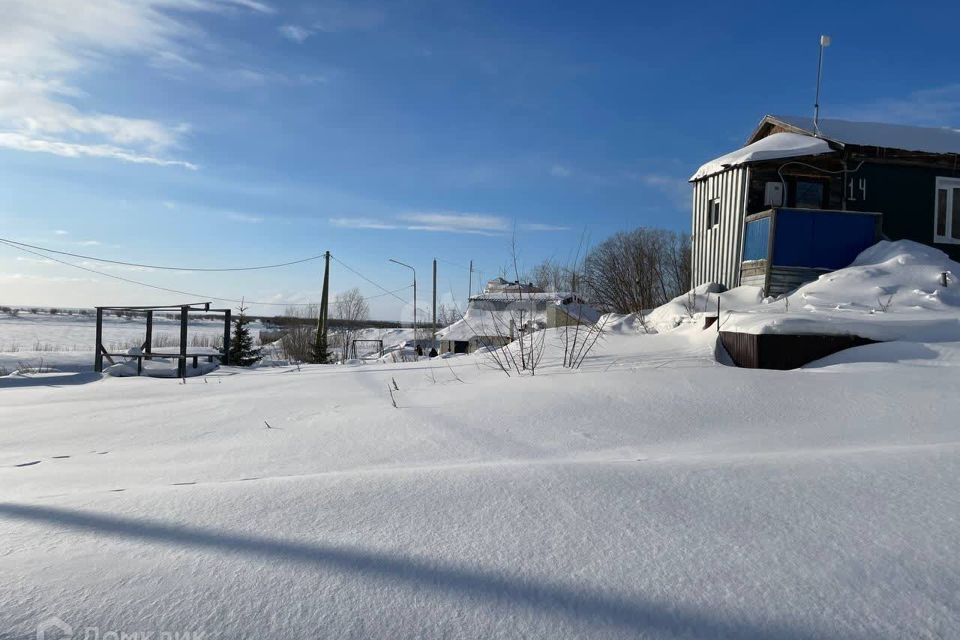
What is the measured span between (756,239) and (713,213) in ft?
7.85

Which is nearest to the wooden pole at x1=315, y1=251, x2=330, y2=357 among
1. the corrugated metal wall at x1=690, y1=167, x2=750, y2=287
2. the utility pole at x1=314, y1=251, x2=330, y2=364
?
the utility pole at x1=314, y1=251, x2=330, y2=364

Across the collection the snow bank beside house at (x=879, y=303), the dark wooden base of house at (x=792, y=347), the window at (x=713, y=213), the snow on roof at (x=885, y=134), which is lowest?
the dark wooden base of house at (x=792, y=347)

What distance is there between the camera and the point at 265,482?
2.36 metres

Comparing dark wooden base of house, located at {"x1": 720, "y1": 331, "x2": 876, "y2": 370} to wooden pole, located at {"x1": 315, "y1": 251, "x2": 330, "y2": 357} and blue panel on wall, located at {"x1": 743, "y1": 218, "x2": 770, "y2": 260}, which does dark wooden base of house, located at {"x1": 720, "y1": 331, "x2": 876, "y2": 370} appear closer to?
blue panel on wall, located at {"x1": 743, "y1": 218, "x2": 770, "y2": 260}

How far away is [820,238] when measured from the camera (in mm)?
9508

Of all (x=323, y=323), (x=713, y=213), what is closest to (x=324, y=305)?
(x=323, y=323)

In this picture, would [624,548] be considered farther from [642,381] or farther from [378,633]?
[642,381]

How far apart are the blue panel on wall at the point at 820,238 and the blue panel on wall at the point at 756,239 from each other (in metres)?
0.27

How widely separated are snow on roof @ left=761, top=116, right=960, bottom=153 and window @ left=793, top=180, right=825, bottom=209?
876 millimetres

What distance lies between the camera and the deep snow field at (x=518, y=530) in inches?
53.7

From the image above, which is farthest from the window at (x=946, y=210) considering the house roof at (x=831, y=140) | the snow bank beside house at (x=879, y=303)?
the snow bank beside house at (x=879, y=303)

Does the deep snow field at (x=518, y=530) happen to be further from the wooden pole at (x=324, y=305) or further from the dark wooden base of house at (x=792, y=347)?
the wooden pole at (x=324, y=305)

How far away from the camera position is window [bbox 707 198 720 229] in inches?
485

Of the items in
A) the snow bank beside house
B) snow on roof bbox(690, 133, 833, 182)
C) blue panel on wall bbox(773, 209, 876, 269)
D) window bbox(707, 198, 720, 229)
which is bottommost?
the snow bank beside house
